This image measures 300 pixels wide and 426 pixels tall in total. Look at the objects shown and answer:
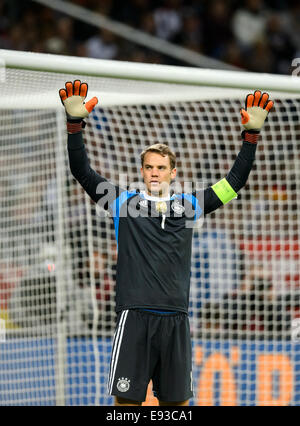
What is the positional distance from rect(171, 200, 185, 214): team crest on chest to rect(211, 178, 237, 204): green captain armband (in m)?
0.18

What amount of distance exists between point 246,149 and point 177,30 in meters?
6.22

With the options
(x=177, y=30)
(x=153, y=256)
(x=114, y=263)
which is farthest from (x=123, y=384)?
(x=177, y=30)

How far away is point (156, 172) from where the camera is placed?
349 cm

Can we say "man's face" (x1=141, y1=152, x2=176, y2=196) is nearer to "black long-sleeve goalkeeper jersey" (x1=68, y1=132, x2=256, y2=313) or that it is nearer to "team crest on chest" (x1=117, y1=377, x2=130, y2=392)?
"black long-sleeve goalkeeper jersey" (x1=68, y1=132, x2=256, y2=313)

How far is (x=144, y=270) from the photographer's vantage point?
135 inches

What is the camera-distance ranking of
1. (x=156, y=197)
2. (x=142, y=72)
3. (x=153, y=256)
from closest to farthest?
(x=153, y=256) < (x=156, y=197) < (x=142, y=72)

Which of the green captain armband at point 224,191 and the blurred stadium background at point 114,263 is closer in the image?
the green captain armband at point 224,191

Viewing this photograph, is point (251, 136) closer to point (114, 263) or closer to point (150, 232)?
point (150, 232)

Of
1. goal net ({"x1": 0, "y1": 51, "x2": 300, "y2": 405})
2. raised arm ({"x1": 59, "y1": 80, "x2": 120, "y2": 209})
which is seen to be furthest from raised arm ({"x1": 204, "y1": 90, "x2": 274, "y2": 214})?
goal net ({"x1": 0, "y1": 51, "x2": 300, "y2": 405})

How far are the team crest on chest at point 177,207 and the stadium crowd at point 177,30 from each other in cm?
560

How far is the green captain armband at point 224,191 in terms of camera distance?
357 cm

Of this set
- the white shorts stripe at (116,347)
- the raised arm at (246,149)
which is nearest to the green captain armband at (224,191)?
the raised arm at (246,149)

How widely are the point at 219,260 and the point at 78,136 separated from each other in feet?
9.20

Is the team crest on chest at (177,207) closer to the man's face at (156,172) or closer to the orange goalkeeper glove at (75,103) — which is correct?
the man's face at (156,172)
